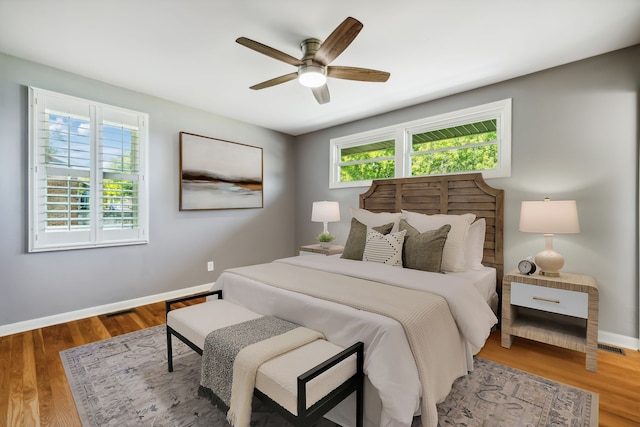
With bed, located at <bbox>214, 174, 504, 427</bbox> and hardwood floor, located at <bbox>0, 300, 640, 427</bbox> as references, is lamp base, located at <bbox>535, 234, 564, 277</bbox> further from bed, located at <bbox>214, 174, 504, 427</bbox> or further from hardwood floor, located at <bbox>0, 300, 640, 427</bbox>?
hardwood floor, located at <bbox>0, 300, 640, 427</bbox>

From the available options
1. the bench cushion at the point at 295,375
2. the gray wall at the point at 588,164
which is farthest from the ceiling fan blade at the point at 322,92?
the bench cushion at the point at 295,375

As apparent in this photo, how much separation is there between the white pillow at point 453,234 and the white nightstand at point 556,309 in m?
0.41

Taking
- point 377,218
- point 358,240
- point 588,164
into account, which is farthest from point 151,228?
point 588,164

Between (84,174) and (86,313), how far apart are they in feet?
4.85

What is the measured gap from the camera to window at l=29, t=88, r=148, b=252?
2.79 m

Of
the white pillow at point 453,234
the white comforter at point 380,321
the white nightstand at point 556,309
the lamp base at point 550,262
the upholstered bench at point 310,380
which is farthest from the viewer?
the white pillow at point 453,234

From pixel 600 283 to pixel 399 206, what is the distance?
2.00m

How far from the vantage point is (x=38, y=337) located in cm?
264

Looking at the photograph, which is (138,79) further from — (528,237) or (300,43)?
(528,237)

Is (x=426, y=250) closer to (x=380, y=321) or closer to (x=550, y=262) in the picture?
(x=550, y=262)

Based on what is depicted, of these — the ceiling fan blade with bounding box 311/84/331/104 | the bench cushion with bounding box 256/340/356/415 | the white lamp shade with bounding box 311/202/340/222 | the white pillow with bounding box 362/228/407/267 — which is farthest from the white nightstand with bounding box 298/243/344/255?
the bench cushion with bounding box 256/340/356/415

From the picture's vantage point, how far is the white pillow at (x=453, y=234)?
2.65 metres

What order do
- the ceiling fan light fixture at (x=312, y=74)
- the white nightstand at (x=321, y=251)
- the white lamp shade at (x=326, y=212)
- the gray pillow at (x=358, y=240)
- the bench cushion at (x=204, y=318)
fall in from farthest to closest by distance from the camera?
the white lamp shade at (x=326, y=212), the white nightstand at (x=321, y=251), the gray pillow at (x=358, y=240), the ceiling fan light fixture at (x=312, y=74), the bench cushion at (x=204, y=318)

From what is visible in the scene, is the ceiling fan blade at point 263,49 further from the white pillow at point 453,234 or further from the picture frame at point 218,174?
the picture frame at point 218,174
